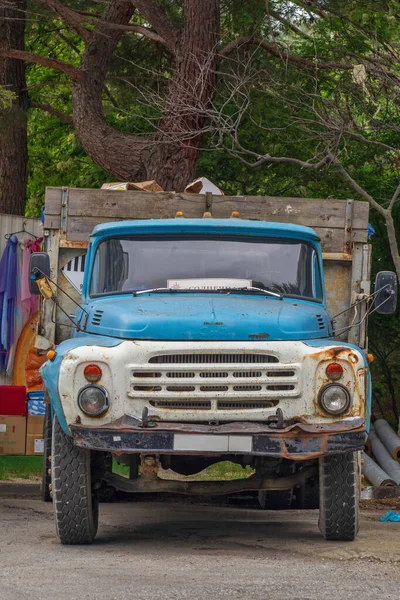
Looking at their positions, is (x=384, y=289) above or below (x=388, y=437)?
above

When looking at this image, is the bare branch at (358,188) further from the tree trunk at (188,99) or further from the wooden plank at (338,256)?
the wooden plank at (338,256)

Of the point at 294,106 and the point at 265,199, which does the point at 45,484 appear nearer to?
the point at 265,199

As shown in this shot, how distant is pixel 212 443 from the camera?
7.62 m

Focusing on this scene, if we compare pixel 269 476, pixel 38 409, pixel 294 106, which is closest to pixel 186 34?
pixel 294 106

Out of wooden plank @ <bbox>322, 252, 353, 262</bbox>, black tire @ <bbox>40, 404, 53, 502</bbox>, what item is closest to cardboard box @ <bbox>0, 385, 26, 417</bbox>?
black tire @ <bbox>40, 404, 53, 502</bbox>

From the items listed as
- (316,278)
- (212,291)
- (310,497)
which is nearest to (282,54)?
(316,278)

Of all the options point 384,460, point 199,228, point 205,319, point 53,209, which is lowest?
point 384,460

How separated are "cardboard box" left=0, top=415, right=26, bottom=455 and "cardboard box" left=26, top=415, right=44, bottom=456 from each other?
54 millimetres

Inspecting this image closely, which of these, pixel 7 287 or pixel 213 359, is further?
pixel 7 287

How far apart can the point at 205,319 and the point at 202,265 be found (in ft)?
3.59

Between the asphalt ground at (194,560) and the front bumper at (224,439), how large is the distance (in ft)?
2.29

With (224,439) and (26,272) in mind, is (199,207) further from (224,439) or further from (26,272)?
(26,272)

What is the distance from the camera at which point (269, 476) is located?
334 inches

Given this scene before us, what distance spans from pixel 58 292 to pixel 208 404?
306cm
